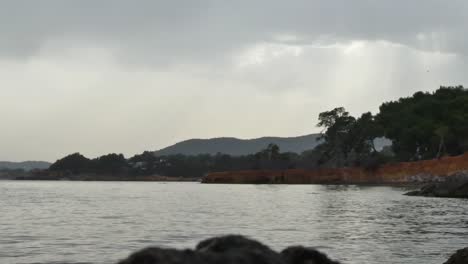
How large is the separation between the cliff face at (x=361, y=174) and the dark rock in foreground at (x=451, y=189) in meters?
33.6

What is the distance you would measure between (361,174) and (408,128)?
17.7 metres

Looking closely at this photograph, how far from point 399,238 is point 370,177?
108 m

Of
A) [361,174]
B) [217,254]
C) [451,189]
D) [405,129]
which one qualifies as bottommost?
[217,254]

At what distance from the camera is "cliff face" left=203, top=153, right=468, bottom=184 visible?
110125 millimetres

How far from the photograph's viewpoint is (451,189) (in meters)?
69.9

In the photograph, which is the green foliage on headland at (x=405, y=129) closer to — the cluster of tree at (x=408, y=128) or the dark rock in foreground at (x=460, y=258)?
the cluster of tree at (x=408, y=128)

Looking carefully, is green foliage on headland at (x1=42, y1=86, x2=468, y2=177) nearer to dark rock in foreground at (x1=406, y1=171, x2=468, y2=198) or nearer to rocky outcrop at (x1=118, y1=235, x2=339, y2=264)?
dark rock in foreground at (x1=406, y1=171, x2=468, y2=198)

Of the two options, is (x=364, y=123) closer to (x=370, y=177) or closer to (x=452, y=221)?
(x=370, y=177)

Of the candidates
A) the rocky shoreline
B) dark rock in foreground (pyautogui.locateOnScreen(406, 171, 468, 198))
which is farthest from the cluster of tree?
the rocky shoreline

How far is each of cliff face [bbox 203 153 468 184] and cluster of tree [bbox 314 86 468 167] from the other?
3.50 meters

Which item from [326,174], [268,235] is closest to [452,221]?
[268,235]

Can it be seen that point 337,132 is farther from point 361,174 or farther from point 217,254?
point 217,254

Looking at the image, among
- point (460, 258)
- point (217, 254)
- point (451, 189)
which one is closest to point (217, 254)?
point (217, 254)

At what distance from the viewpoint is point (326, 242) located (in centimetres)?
2508
